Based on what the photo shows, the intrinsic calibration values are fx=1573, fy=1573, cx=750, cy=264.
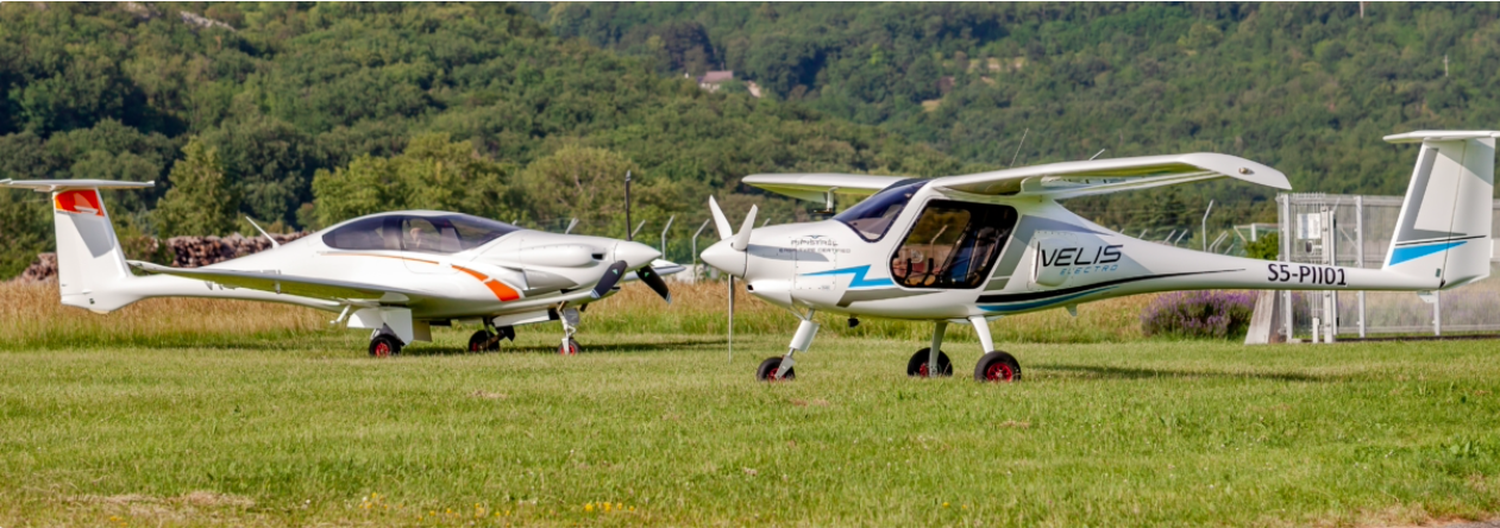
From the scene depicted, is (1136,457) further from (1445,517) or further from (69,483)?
(69,483)

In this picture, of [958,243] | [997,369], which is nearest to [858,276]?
[958,243]

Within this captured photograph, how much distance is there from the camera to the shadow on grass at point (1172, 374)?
12.1 meters

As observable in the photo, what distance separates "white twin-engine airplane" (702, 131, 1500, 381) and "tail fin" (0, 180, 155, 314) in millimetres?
9230

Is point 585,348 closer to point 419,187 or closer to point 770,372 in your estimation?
point 770,372

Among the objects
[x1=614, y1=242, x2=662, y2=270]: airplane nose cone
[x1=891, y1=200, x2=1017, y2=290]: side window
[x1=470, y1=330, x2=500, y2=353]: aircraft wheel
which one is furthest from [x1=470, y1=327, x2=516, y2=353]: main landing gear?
[x1=891, y1=200, x2=1017, y2=290]: side window

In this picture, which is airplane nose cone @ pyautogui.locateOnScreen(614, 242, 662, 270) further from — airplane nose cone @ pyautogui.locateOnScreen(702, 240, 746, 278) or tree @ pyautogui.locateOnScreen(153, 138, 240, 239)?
tree @ pyautogui.locateOnScreen(153, 138, 240, 239)

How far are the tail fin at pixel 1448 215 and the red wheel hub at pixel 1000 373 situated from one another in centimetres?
303

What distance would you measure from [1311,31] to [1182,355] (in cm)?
16220

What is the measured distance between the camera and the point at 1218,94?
151625 mm

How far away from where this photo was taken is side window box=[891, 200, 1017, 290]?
1134cm

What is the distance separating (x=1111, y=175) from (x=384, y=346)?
8550 mm

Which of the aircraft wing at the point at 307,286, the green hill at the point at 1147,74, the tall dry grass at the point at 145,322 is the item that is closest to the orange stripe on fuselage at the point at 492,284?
the aircraft wing at the point at 307,286

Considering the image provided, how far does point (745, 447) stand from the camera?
26.2 ft

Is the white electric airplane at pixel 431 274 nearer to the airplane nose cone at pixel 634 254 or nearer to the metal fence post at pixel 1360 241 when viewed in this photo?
the airplane nose cone at pixel 634 254
